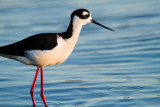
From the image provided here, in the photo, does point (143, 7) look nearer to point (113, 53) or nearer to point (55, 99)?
point (113, 53)

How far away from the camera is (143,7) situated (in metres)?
14.0

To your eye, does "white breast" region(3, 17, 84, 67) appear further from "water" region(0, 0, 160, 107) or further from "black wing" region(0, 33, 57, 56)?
"water" region(0, 0, 160, 107)

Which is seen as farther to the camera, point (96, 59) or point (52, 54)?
point (96, 59)

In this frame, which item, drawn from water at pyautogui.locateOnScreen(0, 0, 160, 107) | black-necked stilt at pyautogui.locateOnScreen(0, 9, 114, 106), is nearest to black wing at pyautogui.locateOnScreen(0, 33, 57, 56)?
black-necked stilt at pyautogui.locateOnScreen(0, 9, 114, 106)

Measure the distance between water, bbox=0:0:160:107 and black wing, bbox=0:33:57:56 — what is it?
0.78 meters

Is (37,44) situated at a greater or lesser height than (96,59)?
lesser

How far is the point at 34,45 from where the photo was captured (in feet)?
23.1

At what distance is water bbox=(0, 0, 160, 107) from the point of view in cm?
723

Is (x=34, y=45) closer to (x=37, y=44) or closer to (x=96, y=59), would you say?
(x=37, y=44)

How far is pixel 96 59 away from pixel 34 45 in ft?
8.60

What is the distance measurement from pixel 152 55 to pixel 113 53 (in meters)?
0.87

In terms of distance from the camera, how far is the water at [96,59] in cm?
723

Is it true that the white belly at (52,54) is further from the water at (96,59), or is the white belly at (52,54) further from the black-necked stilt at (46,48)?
the water at (96,59)

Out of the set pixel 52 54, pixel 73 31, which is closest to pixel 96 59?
pixel 73 31
